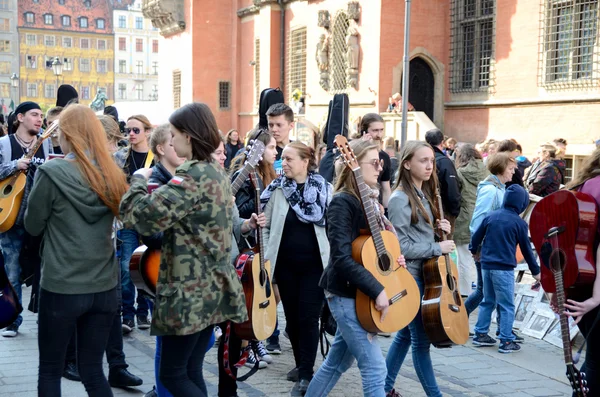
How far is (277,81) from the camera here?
3103 centimetres

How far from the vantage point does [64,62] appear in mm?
99000

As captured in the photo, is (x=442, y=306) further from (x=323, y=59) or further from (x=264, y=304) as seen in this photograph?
(x=323, y=59)

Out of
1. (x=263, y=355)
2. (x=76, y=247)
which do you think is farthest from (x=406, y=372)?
(x=76, y=247)

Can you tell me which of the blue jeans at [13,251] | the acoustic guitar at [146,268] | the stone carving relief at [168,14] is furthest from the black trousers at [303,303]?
the stone carving relief at [168,14]

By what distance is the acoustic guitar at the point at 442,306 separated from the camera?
5211 mm

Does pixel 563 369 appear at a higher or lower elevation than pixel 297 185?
lower

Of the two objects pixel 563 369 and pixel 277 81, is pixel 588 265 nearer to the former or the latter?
pixel 563 369

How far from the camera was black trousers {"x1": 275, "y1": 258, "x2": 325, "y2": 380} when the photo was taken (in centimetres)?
602

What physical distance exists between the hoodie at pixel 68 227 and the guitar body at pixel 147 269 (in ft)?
1.79

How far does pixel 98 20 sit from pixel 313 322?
330 feet

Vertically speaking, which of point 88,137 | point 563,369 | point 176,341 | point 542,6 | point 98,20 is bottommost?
point 563,369

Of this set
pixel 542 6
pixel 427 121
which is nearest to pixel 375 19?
pixel 427 121

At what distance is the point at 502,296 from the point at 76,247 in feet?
15.8

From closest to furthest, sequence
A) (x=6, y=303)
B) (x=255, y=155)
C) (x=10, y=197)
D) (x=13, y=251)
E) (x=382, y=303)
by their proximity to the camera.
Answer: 1. (x=382, y=303)
2. (x=6, y=303)
3. (x=255, y=155)
4. (x=10, y=197)
5. (x=13, y=251)
